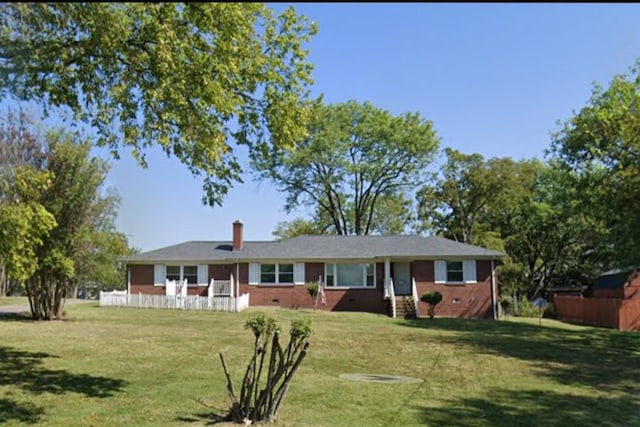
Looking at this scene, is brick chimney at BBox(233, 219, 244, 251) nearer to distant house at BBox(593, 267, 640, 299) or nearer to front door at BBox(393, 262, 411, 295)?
front door at BBox(393, 262, 411, 295)

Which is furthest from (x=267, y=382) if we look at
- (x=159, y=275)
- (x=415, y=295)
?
(x=159, y=275)

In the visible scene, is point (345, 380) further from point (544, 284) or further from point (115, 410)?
point (544, 284)

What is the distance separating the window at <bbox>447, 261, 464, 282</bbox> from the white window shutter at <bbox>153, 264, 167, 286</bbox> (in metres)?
16.2

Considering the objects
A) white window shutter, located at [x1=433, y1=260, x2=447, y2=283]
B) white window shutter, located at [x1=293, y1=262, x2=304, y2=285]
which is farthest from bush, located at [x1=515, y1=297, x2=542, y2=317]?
white window shutter, located at [x1=293, y1=262, x2=304, y2=285]

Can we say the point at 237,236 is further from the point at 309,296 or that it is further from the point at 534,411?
the point at 534,411

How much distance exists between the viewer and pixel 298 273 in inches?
1224

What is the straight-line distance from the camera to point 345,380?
11.0m

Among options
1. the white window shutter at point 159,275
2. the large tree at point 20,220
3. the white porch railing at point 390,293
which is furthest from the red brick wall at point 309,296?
the large tree at point 20,220

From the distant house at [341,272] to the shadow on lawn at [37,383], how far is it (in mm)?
18742

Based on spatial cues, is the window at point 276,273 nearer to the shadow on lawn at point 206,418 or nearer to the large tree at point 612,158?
the large tree at point 612,158

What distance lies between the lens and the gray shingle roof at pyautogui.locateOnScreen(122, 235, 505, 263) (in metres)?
29.9

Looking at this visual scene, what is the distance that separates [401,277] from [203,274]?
11.4 meters

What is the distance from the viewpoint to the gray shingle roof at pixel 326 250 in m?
29.9

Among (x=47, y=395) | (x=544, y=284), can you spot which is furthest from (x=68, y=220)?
(x=544, y=284)
